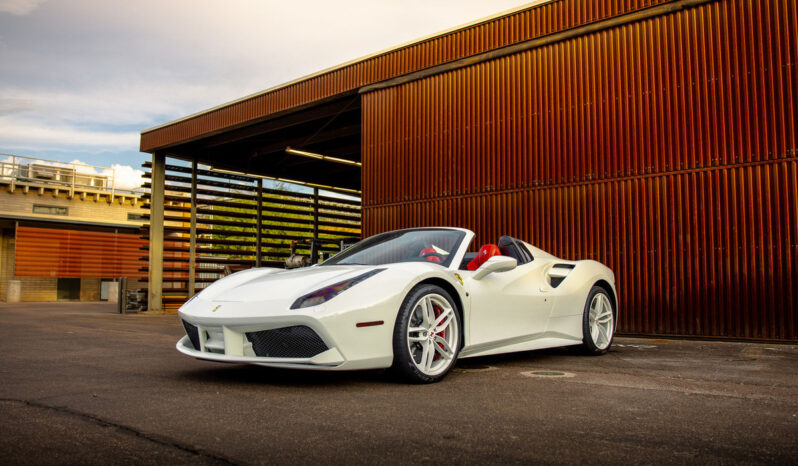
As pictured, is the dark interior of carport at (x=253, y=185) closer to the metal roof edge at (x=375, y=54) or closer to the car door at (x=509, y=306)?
the metal roof edge at (x=375, y=54)

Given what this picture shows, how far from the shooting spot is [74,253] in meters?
28.9

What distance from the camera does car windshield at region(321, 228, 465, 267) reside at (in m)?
4.77

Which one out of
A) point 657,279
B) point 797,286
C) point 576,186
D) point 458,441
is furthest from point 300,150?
point 458,441

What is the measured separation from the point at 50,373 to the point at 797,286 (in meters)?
7.65

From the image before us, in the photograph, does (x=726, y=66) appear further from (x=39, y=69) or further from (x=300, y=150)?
(x=39, y=69)

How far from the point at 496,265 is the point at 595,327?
2.01 meters

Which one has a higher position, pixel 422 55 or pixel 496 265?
pixel 422 55

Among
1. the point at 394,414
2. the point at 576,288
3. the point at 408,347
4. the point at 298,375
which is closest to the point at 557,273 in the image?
the point at 576,288

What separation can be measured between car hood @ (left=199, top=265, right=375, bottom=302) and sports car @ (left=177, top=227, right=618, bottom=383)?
11 millimetres

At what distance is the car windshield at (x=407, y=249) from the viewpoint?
4770 mm

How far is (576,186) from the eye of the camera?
9055 mm

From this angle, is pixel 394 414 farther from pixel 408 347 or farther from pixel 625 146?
Answer: pixel 625 146

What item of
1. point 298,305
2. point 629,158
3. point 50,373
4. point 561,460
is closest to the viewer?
point 561,460

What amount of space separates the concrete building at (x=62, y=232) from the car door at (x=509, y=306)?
980 inches
